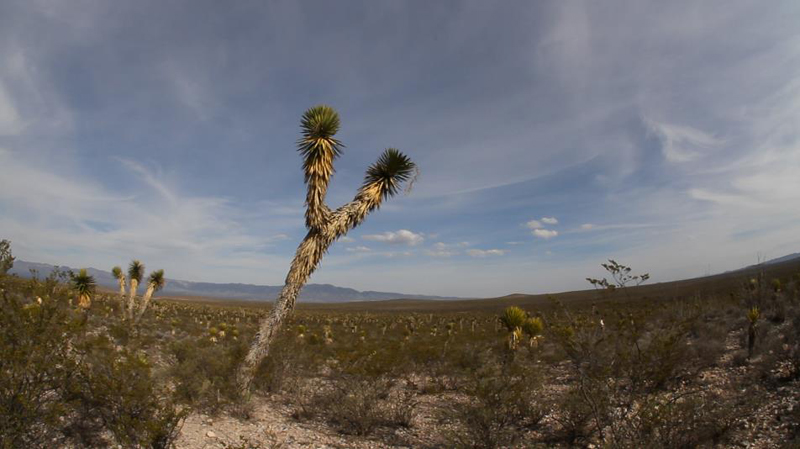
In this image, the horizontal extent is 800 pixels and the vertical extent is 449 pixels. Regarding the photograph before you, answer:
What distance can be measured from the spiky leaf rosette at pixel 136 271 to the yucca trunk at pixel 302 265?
18552 mm

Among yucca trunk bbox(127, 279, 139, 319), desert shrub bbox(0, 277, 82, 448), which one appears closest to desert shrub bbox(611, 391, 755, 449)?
desert shrub bbox(0, 277, 82, 448)

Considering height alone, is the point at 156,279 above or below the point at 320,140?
below

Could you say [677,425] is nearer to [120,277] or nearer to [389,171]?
[389,171]

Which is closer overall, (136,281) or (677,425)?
(677,425)

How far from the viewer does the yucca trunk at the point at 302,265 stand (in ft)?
36.6

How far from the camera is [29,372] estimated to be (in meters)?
5.39

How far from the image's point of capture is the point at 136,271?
2503cm

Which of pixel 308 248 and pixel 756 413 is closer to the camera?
pixel 756 413

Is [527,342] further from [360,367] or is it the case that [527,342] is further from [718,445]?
[718,445]

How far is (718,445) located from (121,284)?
28.5 m

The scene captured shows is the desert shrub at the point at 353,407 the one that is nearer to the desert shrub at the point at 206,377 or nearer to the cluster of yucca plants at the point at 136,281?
the desert shrub at the point at 206,377

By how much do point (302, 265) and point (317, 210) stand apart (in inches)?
73.6

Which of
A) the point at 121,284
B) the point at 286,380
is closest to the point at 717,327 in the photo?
the point at 286,380

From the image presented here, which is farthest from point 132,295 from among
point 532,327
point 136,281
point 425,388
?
point 532,327
